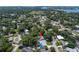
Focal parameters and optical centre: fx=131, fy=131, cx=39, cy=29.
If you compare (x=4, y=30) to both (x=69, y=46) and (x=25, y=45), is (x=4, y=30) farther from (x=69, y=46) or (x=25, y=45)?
(x=69, y=46)
